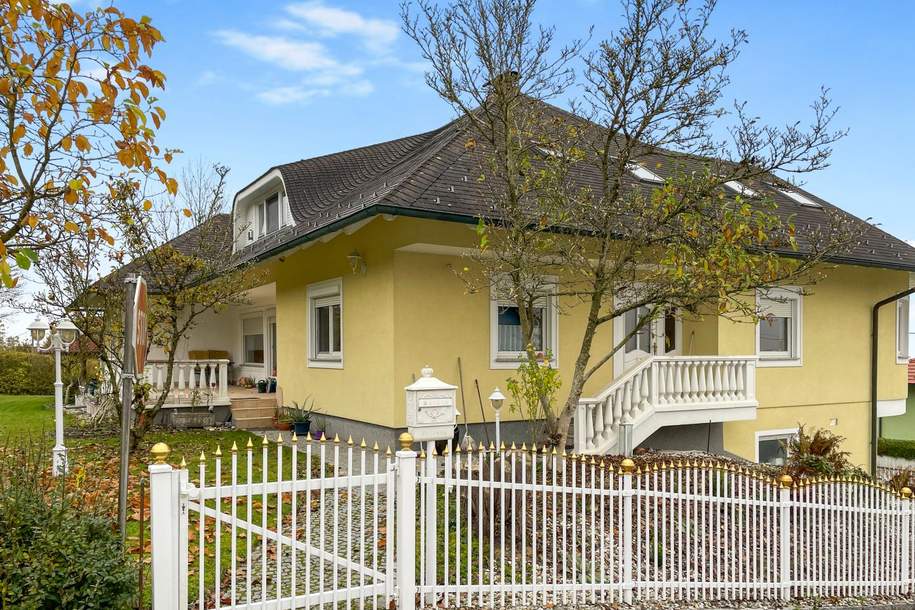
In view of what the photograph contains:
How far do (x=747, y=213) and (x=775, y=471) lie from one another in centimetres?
470

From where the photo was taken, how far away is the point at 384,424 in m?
10.0

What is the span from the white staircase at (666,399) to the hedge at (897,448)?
930cm

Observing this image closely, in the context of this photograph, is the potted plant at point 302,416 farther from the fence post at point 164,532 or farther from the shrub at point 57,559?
the fence post at point 164,532

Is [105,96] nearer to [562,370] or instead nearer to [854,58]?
[562,370]

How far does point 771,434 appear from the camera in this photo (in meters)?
13.6

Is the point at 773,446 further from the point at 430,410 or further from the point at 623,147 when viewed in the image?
the point at 430,410

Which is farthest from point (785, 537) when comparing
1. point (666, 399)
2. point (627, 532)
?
point (666, 399)

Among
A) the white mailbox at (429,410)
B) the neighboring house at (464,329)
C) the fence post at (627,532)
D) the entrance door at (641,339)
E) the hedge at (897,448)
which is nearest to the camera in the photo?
the fence post at (627,532)

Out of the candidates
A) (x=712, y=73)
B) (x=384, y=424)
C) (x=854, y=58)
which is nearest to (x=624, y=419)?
(x=384, y=424)

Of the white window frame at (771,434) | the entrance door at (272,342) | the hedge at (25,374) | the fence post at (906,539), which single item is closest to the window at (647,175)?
the white window frame at (771,434)

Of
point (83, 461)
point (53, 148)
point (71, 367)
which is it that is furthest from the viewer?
point (71, 367)

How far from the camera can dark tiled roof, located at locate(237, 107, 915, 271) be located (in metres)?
9.36

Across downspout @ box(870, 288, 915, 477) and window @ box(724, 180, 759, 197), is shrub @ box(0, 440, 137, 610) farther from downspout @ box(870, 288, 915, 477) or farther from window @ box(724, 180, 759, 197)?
downspout @ box(870, 288, 915, 477)

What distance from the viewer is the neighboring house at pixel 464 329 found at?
993 centimetres
